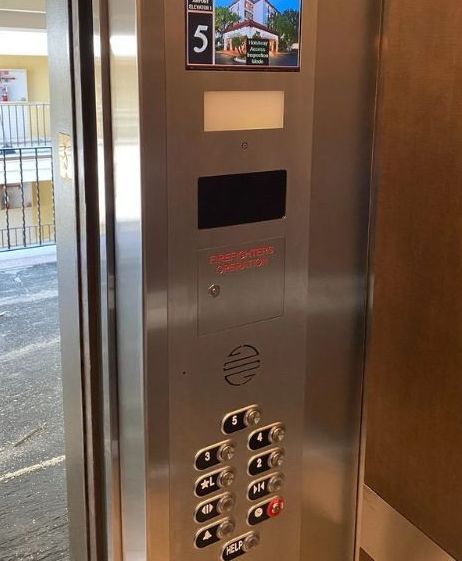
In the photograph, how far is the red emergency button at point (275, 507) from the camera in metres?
1.09

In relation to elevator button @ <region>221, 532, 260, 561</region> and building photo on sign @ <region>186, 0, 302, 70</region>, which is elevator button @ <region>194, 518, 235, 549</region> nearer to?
elevator button @ <region>221, 532, 260, 561</region>

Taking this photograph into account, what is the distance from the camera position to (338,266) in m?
1.05

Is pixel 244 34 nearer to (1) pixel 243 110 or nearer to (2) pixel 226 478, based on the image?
(1) pixel 243 110

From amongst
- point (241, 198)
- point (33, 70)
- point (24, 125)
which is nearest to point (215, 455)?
point (241, 198)

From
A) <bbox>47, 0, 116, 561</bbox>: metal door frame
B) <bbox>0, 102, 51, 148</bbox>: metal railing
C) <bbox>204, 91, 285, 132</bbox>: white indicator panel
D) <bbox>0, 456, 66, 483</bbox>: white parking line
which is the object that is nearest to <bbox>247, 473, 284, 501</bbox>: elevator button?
<bbox>47, 0, 116, 561</bbox>: metal door frame

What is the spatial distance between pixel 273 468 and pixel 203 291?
0.34m

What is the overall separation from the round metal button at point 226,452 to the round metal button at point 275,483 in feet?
0.33

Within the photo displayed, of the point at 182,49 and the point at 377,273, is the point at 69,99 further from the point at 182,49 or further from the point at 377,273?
the point at 377,273

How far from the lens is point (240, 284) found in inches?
36.9

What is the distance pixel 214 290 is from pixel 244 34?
12.6 inches

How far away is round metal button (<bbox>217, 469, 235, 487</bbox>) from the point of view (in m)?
1.01

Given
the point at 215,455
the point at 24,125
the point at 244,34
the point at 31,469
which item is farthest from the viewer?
the point at 24,125

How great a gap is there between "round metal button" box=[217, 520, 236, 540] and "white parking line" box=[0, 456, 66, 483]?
1.39 meters

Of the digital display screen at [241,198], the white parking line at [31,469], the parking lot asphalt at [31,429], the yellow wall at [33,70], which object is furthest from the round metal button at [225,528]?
the yellow wall at [33,70]
